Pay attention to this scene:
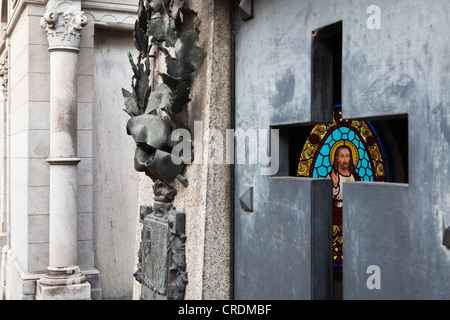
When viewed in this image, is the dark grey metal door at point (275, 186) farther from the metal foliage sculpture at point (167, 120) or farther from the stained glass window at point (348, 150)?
the stained glass window at point (348, 150)

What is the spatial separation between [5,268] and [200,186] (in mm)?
9166

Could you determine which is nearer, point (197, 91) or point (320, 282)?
point (320, 282)

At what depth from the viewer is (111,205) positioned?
32.4 feet

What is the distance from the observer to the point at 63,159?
8898 mm

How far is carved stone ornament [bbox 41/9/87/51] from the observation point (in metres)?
9.00

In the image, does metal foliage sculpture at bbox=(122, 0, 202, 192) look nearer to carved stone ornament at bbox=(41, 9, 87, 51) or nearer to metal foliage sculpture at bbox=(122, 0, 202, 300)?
metal foliage sculpture at bbox=(122, 0, 202, 300)

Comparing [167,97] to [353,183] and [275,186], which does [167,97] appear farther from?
[353,183]

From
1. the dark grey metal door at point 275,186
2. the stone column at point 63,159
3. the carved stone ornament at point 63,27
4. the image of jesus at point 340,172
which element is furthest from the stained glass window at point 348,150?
the carved stone ornament at point 63,27

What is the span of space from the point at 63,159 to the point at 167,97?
18.8ft

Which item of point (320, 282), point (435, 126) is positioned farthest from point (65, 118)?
point (435, 126)

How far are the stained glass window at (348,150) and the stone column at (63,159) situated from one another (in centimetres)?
550

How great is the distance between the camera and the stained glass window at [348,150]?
4.17 metres

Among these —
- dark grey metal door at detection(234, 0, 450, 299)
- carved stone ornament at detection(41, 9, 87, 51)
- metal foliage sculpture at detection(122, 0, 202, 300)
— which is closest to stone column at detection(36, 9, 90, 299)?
carved stone ornament at detection(41, 9, 87, 51)

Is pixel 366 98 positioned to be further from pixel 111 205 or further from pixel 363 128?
pixel 111 205
